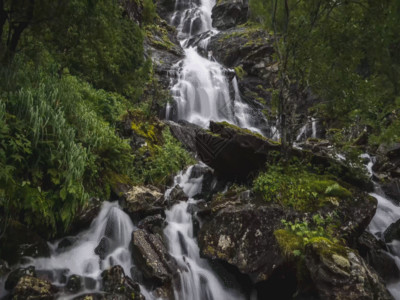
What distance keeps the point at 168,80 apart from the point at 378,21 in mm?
15492

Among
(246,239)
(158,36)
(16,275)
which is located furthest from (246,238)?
(158,36)

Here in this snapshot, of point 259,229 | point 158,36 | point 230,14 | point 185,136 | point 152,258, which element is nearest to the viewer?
point 152,258

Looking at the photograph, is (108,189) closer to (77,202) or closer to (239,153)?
(77,202)

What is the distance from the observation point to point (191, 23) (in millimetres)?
34969

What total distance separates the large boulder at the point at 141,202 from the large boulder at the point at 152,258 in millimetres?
671

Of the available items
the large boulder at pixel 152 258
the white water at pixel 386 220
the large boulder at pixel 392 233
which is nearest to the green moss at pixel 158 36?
the white water at pixel 386 220

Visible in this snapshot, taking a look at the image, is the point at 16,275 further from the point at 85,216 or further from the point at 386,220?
the point at 386,220

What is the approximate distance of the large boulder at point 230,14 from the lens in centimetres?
3234

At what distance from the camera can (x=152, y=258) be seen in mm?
4977

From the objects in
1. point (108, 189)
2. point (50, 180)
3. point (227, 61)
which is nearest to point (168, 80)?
point (227, 61)

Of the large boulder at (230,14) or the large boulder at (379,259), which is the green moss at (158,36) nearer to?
the large boulder at (230,14)

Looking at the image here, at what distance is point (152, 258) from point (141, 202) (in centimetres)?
154

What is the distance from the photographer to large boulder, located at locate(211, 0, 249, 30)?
106 ft

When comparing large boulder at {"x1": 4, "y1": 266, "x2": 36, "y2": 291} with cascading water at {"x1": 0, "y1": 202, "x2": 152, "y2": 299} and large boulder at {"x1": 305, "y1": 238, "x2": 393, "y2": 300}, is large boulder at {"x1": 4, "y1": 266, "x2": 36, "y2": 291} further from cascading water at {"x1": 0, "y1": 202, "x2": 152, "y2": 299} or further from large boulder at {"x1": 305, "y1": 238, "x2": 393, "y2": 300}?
large boulder at {"x1": 305, "y1": 238, "x2": 393, "y2": 300}
